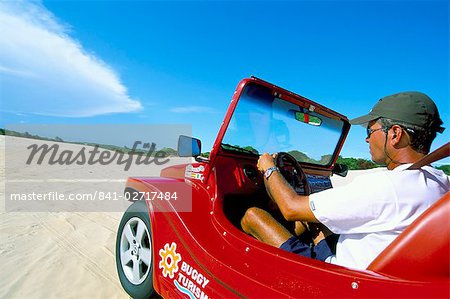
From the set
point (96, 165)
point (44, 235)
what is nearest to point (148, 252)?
point (44, 235)

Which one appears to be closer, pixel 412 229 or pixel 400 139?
pixel 412 229

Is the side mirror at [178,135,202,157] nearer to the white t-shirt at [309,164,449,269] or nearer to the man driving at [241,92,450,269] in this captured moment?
the man driving at [241,92,450,269]

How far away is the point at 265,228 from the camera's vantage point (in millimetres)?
2041

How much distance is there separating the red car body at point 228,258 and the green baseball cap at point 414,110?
69 centimetres

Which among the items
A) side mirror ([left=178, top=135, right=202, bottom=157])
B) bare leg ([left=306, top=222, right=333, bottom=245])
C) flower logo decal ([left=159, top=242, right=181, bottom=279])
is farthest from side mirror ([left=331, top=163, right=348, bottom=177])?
flower logo decal ([left=159, top=242, right=181, bottom=279])

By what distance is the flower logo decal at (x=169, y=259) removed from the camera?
2281 mm

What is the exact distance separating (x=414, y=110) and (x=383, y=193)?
500 millimetres

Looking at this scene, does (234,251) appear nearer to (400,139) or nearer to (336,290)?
(336,290)

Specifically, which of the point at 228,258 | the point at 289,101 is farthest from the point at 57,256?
the point at 289,101

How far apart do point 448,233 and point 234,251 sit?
43.8 inches

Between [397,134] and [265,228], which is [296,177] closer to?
[265,228]

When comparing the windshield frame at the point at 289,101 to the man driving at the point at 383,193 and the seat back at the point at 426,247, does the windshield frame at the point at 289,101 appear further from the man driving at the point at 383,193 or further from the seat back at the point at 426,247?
the seat back at the point at 426,247

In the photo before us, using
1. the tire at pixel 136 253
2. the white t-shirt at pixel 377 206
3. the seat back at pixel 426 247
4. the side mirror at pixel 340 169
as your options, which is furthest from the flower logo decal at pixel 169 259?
the side mirror at pixel 340 169

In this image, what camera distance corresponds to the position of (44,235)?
4.28m
